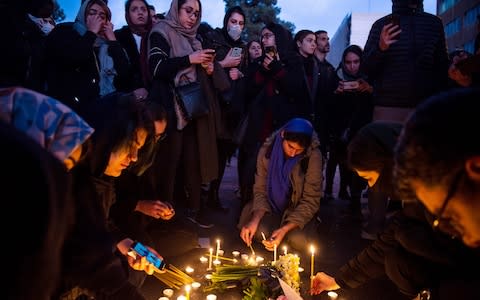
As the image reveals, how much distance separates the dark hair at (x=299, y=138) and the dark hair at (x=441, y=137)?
8.08 ft

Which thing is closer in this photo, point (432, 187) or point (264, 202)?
point (432, 187)

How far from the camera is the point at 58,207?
1.08 m

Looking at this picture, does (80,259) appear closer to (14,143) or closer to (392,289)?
(14,143)

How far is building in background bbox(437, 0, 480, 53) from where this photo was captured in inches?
1331

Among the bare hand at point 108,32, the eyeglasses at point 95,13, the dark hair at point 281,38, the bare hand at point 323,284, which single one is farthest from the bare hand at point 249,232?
the dark hair at point 281,38

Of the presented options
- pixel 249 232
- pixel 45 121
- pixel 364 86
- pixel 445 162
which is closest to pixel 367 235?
pixel 249 232

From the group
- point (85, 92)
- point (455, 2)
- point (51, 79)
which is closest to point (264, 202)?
point (85, 92)

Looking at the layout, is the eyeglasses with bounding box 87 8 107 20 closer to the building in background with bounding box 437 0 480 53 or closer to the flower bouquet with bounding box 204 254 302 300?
the flower bouquet with bounding box 204 254 302 300

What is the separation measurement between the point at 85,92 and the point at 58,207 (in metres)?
3.02

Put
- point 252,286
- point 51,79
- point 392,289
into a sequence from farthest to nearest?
1. point 51,79
2. point 392,289
3. point 252,286

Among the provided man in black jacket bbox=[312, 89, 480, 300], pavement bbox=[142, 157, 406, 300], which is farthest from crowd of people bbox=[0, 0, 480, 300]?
pavement bbox=[142, 157, 406, 300]

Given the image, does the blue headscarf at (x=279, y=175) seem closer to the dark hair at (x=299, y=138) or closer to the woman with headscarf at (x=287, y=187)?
the woman with headscarf at (x=287, y=187)

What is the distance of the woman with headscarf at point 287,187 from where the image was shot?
3.92 m

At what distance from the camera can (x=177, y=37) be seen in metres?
4.38
